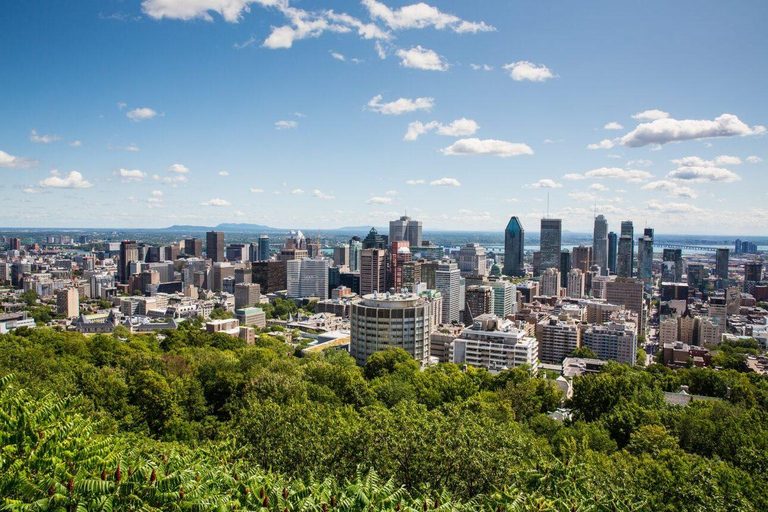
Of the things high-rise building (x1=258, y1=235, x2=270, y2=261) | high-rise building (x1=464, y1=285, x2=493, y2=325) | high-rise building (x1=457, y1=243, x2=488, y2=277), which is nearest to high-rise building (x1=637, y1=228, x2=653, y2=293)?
high-rise building (x1=457, y1=243, x2=488, y2=277)

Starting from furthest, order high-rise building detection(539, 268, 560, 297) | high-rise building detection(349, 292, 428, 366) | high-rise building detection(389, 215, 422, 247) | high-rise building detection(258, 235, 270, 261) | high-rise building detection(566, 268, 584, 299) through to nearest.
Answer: high-rise building detection(389, 215, 422, 247) < high-rise building detection(258, 235, 270, 261) < high-rise building detection(539, 268, 560, 297) < high-rise building detection(566, 268, 584, 299) < high-rise building detection(349, 292, 428, 366)

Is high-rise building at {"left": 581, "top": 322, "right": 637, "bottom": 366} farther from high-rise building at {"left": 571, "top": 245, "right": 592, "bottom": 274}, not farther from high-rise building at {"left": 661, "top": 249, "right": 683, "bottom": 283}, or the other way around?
high-rise building at {"left": 571, "top": 245, "right": 592, "bottom": 274}

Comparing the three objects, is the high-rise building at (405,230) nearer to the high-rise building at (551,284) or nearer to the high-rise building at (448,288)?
the high-rise building at (551,284)

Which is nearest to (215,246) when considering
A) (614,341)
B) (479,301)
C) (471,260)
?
(471,260)

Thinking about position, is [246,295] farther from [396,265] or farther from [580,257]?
[580,257]

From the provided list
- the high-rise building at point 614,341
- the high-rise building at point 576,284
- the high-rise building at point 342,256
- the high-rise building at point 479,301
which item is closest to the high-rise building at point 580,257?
the high-rise building at point 576,284

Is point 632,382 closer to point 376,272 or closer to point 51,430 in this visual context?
point 51,430

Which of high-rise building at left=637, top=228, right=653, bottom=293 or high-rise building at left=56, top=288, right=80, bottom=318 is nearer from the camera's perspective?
high-rise building at left=56, top=288, right=80, bottom=318
